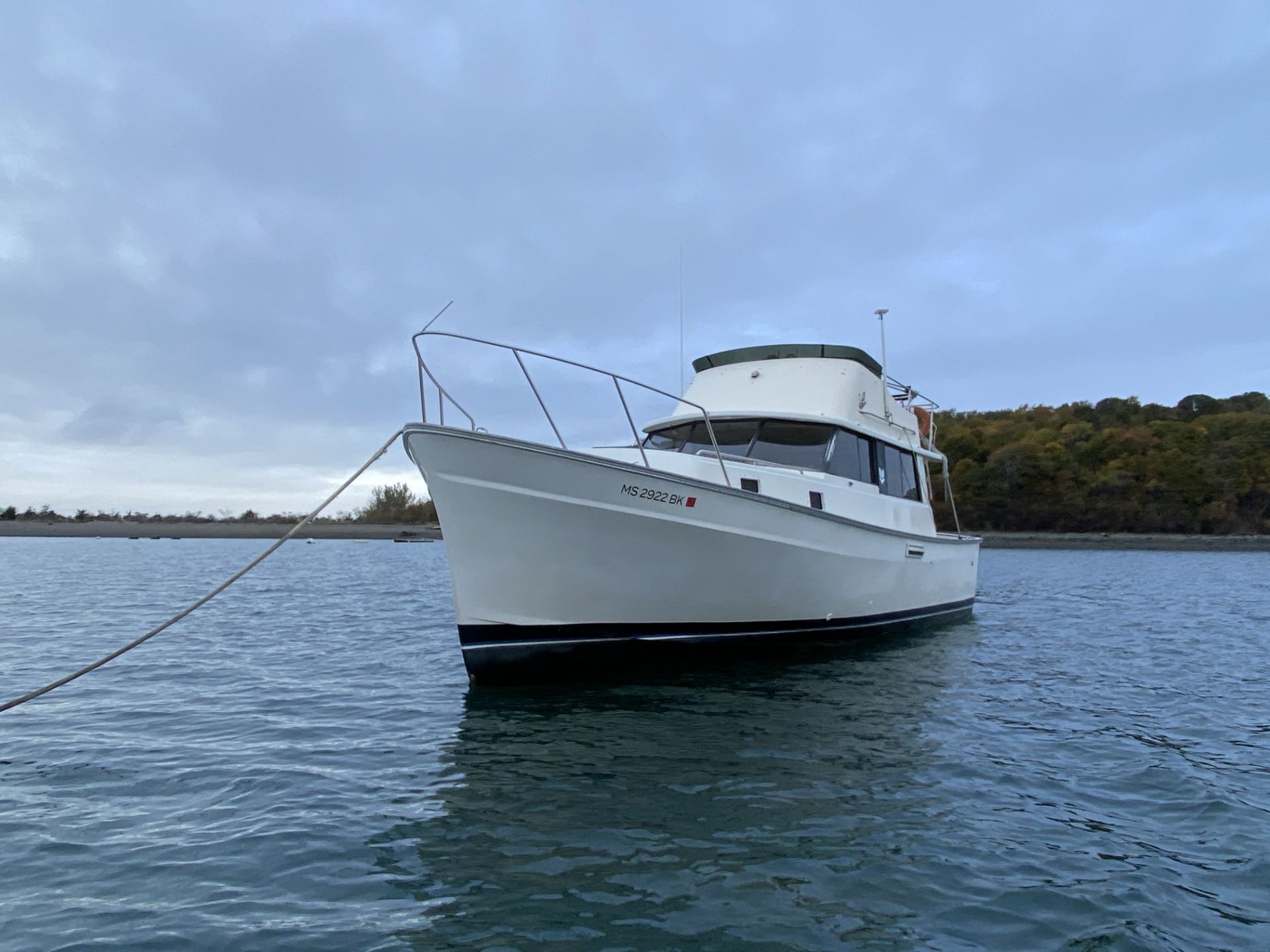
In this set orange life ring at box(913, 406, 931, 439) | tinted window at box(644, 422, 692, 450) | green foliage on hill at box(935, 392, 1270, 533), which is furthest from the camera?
green foliage on hill at box(935, 392, 1270, 533)

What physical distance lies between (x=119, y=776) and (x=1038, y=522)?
75.8 m

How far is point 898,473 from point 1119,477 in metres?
65.5

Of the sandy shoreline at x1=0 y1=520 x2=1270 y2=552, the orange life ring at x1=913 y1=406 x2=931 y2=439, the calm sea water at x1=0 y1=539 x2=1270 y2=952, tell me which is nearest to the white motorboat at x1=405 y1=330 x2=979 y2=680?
the calm sea water at x1=0 y1=539 x2=1270 y2=952

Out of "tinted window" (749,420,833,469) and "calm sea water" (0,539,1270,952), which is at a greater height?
"tinted window" (749,420,833,469)

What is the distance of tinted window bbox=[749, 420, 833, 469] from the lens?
1059cm

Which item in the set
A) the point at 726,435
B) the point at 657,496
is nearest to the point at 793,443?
the point at 726,435

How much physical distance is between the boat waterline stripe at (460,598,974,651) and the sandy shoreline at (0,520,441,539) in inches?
2704

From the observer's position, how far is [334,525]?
86250 mm

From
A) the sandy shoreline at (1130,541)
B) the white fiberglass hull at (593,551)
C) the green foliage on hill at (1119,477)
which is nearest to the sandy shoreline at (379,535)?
the sandy shoreline at (1130,541)

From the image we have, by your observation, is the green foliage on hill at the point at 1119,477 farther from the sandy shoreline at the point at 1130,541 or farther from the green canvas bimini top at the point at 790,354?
the green canvas bimini top at the point at 790,354

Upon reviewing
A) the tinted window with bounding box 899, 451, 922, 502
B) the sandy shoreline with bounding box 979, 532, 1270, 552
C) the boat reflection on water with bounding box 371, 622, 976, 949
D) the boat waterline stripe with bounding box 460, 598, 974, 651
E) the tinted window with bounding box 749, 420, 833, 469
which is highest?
the tinted window with bounding box 749, 420, 833, 469

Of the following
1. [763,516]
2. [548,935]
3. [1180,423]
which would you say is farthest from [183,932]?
[1180,423]

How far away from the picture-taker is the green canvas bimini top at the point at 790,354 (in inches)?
478

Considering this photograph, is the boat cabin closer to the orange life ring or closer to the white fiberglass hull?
the white fiberglass hull
